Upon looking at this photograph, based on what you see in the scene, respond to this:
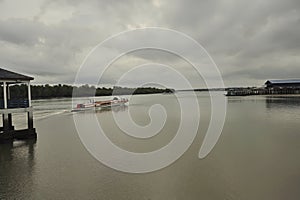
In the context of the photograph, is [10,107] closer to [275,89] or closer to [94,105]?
[94,105]

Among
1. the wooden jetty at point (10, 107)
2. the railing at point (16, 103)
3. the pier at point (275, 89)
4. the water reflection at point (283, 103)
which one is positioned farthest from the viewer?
the pier at point (275, 89)

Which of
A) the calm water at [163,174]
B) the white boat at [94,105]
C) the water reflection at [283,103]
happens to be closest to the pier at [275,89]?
the water reflection at [283,103]

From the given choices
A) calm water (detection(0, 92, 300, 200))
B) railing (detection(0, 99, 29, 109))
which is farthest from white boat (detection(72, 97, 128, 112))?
calm water (detection(0, 92, 300, 200))

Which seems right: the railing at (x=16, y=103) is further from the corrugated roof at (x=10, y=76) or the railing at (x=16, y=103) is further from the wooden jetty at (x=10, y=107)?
the corrugated roof at (x=10, y=76)

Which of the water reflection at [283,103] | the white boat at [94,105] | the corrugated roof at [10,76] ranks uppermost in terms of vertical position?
the corrugated roof at [10,76]

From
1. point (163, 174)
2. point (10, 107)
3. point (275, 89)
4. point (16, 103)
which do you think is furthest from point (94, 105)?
point (275, 89)

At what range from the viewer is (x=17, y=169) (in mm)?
9445

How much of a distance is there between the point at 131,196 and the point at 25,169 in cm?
469

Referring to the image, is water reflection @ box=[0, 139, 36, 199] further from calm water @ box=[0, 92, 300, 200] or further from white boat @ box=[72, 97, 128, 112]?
white boat @ box=[72, 97, 128, 112]

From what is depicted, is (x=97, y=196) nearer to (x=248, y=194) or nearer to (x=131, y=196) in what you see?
(x=131, y=196)

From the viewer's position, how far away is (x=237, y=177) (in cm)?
814

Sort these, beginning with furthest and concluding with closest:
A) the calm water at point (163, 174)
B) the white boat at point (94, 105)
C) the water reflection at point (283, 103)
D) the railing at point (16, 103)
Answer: the white boat at point (94, 105)
the water reflection at point (283, 103)
the railing at point (16, 103)
the calm water at point (163, 174)

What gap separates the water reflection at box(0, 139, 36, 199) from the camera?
7.28m

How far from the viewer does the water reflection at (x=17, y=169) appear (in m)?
7.28
